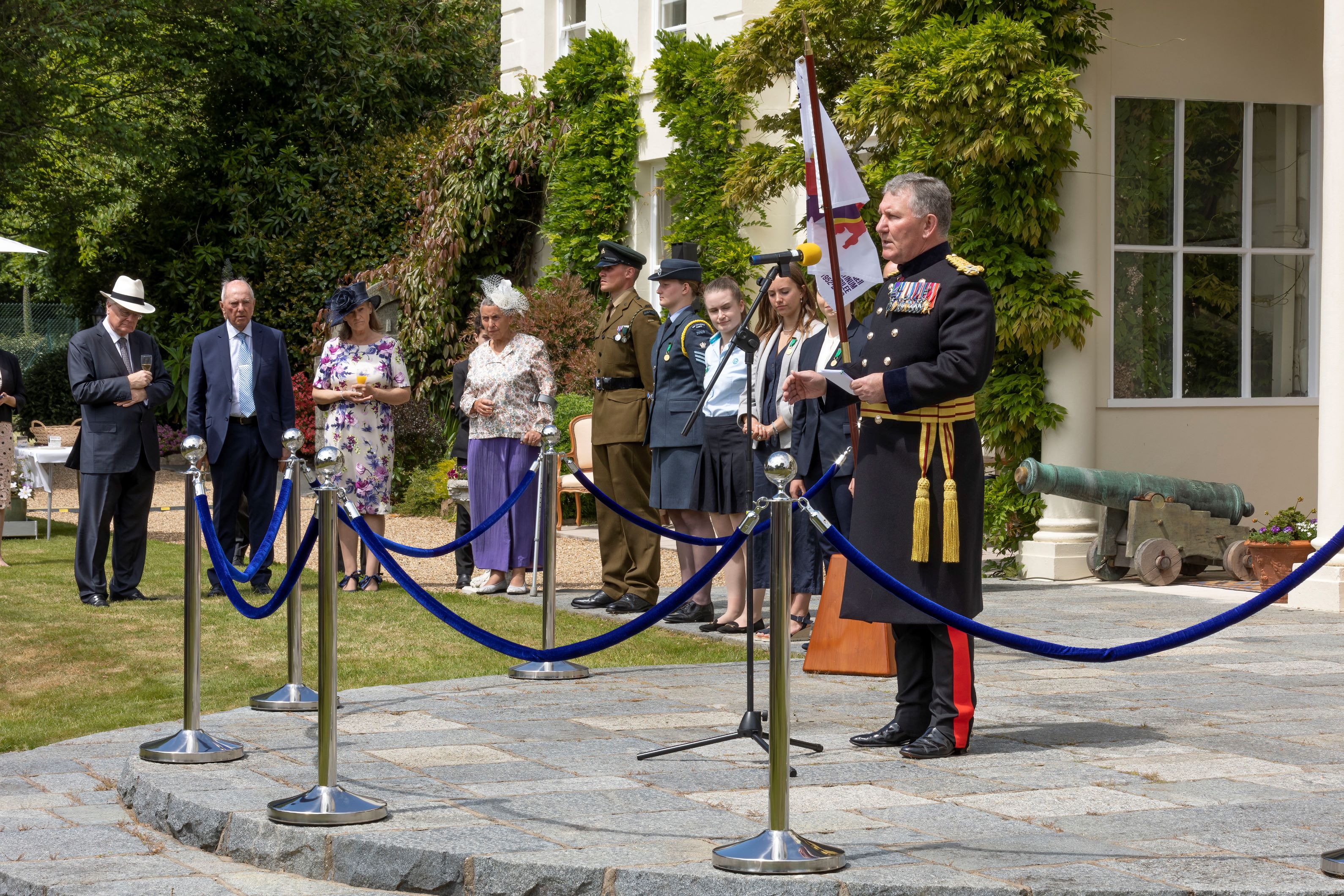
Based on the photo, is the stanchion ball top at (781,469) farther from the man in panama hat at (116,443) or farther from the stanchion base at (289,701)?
the man in panama hat at (116,443)

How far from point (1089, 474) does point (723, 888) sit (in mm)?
7539

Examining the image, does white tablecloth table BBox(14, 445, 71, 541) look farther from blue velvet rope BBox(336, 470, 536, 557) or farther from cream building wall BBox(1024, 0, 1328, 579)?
cream building wall BBox(1024, 0, 1328, 579)

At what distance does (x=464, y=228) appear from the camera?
Answer: 19.2m

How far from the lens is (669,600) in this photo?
199 inches

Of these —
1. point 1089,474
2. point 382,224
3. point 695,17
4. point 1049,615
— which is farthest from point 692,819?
point 382,224

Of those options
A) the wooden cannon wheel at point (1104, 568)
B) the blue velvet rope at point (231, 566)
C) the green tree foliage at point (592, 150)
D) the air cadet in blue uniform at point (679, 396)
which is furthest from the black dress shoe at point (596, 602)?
the green tree foliage at point (592, 150)

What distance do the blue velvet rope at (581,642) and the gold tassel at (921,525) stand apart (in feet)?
2.40

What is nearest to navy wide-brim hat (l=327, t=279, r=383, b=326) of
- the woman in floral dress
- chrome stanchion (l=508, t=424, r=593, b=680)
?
the woman in floral dress

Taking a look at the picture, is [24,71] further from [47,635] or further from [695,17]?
[47,635]

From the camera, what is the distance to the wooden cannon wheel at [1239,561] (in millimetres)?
A: 11094

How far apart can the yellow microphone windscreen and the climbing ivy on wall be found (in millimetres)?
5435

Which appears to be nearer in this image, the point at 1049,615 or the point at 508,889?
the point at 508,889

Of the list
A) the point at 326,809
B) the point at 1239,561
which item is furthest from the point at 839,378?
the point at 1239,561

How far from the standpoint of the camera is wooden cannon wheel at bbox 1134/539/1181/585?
10977mm
